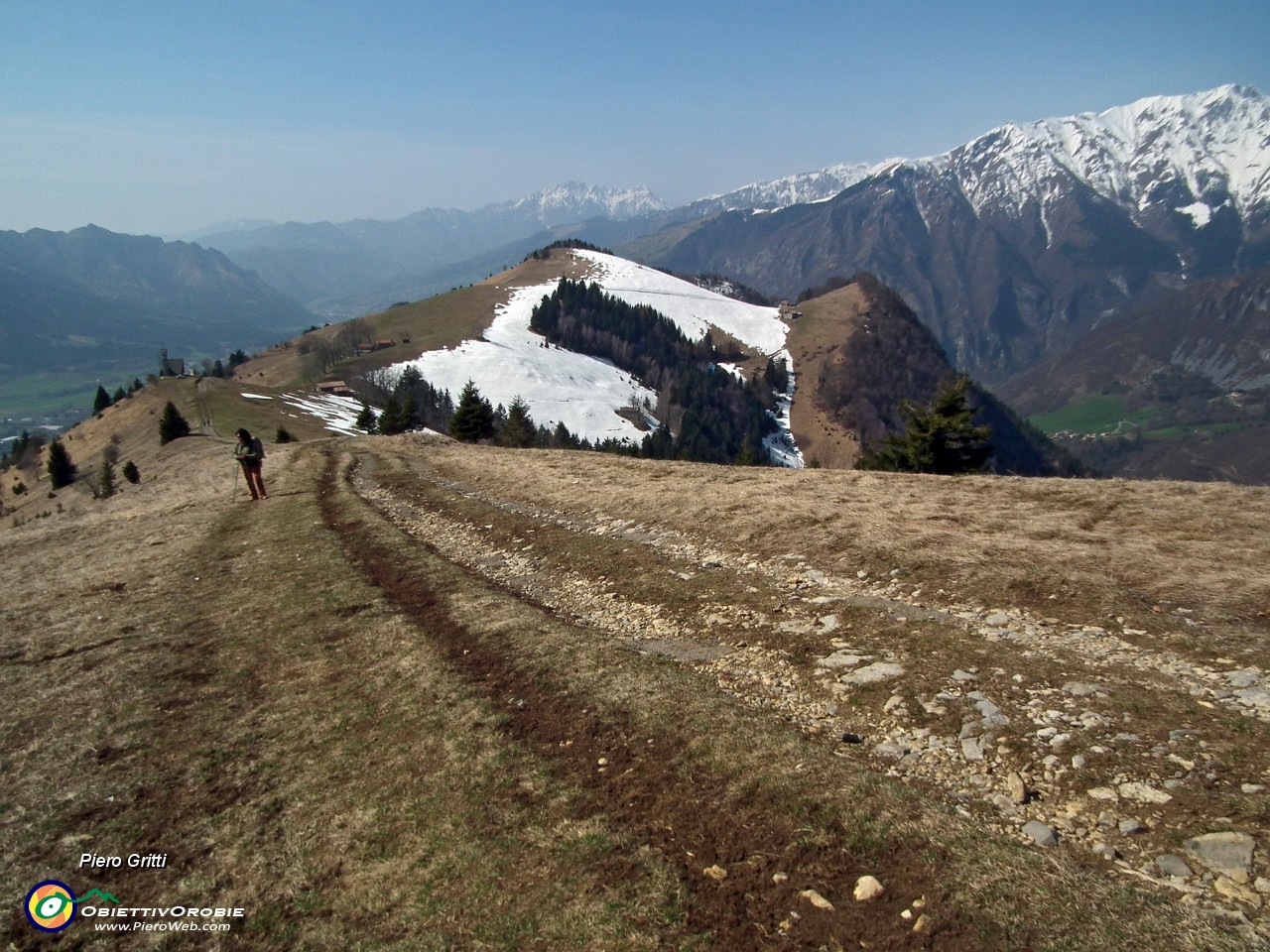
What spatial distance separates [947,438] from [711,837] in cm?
3827

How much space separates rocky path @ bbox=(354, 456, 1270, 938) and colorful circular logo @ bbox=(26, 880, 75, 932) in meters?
8.11

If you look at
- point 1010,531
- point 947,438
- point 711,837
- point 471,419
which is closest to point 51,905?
point 711,837

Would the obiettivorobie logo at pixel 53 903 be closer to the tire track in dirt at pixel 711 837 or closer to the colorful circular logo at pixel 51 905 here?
the colorful circular logo at pixel 51 905

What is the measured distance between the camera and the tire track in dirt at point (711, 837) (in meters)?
5.65

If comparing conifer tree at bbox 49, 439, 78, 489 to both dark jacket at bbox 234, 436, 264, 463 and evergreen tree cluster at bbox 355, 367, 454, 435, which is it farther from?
dark jacket at bbox 234, 436, 264, 463

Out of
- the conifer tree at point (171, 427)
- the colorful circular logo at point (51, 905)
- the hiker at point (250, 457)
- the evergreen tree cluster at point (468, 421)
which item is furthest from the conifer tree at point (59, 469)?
the colorful circular logo at point (51, 905)

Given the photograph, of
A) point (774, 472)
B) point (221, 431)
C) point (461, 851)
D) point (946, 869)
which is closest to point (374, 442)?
point (774, 472)

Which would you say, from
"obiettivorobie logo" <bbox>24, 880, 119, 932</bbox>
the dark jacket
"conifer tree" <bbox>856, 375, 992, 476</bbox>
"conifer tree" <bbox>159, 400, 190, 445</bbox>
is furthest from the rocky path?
"conifer tree" <bbox>159, 400, 190, 445</bbox>

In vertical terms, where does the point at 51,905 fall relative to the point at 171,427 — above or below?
above

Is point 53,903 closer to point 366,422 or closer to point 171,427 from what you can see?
point 171,427

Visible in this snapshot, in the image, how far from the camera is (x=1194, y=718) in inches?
319

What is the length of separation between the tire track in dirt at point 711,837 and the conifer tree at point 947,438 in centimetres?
3433

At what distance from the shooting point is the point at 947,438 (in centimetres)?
3950

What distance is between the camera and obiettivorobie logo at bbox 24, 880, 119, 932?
→ 6.28m
